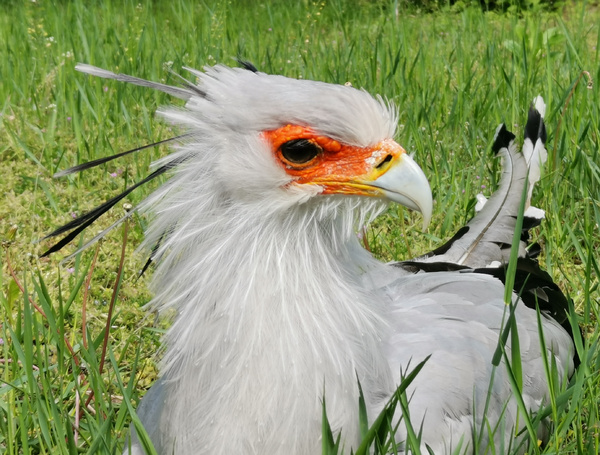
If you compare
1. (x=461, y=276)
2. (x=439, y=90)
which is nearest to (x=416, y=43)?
(x=439, y=90)

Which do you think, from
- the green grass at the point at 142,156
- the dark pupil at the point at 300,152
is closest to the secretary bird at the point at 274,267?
the dark pupil at the point at 300,152

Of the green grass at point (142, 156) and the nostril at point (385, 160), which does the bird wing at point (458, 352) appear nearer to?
the green grass at point (142, 156)

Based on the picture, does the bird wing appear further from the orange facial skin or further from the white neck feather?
the orange facial skin

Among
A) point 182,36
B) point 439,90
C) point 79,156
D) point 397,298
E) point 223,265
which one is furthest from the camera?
point 182,36

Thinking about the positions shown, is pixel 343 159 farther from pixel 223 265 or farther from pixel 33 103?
pixel 33 103

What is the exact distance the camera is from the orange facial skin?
167 centimetres

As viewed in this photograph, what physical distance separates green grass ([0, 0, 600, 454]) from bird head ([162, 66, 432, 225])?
0.60 meters

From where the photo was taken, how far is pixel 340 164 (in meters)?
1.69

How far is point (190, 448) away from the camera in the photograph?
1.74 metres

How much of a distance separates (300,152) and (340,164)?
9 centimetres

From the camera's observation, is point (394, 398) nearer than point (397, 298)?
Yes

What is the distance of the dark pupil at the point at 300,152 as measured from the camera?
1.66m

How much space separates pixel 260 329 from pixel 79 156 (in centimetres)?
237

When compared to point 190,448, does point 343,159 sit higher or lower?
higher
